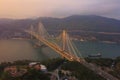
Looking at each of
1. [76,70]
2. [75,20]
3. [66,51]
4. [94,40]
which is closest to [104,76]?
[76,70]

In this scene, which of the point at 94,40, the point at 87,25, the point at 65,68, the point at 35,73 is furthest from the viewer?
the point at 87,25

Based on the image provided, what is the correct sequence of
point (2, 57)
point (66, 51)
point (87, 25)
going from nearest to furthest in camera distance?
point (66, 51), point (2, 57), point (87, 25)

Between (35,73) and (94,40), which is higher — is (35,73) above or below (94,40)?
above

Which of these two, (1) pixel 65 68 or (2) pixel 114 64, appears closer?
(1) pixel 65 68

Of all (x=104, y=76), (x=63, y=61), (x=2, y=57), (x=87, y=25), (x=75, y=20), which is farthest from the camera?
(x=75, y=20)

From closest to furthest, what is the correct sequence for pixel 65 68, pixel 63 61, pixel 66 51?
pixel 65 68
pixel 63 61
pixel 66 51

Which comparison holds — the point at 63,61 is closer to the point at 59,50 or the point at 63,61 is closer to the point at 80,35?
the point at 59,50

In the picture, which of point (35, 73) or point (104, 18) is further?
point (104, 18)

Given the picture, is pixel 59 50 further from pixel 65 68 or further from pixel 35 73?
pixel 35 73

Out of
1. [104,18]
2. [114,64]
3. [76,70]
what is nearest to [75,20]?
[104,18]
